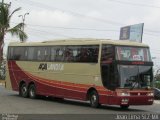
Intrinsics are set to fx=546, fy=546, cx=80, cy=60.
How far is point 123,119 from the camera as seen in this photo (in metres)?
19.1

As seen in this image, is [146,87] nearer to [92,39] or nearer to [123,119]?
[92,39]

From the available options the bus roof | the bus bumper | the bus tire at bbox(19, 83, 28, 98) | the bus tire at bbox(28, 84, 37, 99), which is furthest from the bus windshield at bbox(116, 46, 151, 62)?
the bus tire at bbox(19, 83, 28, 98)

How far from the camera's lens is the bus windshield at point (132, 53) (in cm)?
2547

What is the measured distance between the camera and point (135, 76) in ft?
83.4

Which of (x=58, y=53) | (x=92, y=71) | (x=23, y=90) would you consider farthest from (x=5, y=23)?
(x=92, y=71)

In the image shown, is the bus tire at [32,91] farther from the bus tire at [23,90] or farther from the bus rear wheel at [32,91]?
the bus tire at [23,90]

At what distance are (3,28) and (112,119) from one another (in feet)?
113

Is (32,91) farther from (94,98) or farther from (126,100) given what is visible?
(126,100)

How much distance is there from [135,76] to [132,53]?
47.1 inches

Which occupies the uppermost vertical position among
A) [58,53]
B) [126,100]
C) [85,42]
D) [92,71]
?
[85,42]

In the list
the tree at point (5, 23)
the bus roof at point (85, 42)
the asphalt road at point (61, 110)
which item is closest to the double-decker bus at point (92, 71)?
the bus roof at point (85, 42)

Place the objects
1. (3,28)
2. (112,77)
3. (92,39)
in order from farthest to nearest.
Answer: (3,28) → (92,39) → (112,77)

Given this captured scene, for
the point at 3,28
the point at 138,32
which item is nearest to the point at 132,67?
the point at 3,28

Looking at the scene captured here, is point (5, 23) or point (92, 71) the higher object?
point (5, 23)
